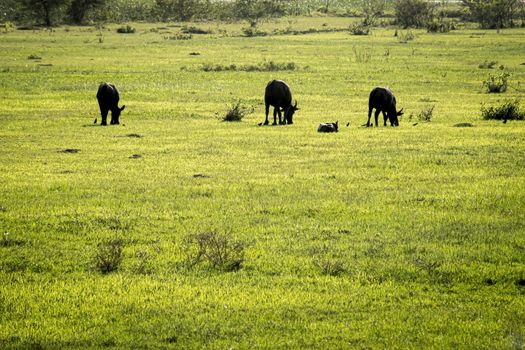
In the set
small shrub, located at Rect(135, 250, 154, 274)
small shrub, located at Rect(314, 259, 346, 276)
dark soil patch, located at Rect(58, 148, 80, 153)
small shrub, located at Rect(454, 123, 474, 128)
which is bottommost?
dark soil patch, located at Rect(58, 148, 80, 153)

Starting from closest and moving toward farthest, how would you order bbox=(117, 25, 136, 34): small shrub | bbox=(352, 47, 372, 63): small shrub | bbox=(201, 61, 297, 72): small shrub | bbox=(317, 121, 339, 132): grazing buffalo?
1. bbox=(317, 121, 339, 132): grazing buffalo
2. bbox=(201, 61, 297, 72): small shrub
3. bbox=(352, 47, 372, 63): small shrub
4. bbox=(117, 25, 136, 34): small shrub

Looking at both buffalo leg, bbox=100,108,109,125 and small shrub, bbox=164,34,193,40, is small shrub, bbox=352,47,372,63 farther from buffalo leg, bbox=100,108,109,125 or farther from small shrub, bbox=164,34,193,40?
buffalo leg, bbox=100,108,109,125

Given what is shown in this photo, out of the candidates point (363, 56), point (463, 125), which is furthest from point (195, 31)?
point (463, 125)

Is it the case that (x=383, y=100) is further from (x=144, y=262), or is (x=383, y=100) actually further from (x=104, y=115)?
(x=144, y=262)

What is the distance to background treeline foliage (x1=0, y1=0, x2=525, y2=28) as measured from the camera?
288ft

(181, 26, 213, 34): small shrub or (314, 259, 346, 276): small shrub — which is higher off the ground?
(181, 26, 213, 34): small shrub

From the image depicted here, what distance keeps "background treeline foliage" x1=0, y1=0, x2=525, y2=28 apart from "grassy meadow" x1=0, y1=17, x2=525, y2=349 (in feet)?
193

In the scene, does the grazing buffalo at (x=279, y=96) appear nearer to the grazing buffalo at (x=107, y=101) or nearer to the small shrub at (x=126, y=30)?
the grazing buffalo at (x=107, y=101)

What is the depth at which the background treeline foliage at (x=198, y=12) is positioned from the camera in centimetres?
8769

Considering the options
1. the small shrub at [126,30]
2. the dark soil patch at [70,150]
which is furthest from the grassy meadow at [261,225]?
the small shrub at [126,30]

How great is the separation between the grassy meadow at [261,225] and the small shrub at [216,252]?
99mm

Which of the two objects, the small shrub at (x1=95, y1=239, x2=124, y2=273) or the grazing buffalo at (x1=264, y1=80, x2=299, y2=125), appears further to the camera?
the grazing buffalo at (x1=264, y1=80, x2=299, y2=125)

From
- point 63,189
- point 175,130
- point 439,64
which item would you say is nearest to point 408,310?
point 63,189

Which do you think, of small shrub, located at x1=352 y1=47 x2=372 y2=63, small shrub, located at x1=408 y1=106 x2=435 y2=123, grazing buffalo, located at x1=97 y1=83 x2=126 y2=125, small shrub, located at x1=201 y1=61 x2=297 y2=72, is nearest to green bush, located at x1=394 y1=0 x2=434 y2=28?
small shrub, located at x1=352 y1=47 x2=372 y2=63
